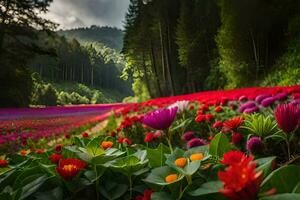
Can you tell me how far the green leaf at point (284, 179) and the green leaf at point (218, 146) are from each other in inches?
16.3

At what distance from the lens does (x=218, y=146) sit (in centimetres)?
128

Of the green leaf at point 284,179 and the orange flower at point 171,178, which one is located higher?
the green leaf at point 284,179

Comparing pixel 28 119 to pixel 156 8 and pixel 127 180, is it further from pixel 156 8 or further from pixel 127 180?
pixel 156 8

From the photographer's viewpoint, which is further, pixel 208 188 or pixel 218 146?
pixel 218 146

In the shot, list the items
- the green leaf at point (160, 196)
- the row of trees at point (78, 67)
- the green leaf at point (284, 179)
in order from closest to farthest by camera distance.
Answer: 1. the green leaf at point (284, 179)
2. the green leaf at point (160, 196)
3. the row of trees at point (78, 67)

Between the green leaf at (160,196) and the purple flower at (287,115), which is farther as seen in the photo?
the purple flower at (287,115)

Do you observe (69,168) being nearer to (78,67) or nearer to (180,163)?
(180,163)

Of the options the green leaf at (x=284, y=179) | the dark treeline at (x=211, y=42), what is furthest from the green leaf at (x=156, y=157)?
the dark treeline at (x=211, y=42)

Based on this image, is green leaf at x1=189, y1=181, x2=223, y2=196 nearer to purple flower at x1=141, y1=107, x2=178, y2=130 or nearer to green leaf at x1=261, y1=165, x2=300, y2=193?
green leaf at x1=261, y1=165, x2=300, y2=193

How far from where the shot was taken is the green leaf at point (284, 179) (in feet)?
2.81

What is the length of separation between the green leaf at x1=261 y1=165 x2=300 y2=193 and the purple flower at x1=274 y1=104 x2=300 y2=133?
16.8 inches

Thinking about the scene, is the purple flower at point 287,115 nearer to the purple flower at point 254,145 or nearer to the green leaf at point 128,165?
the purple flower at point 254,145

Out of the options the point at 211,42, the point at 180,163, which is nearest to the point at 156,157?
the point at 180,163

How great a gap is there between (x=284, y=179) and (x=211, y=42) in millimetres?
29867
